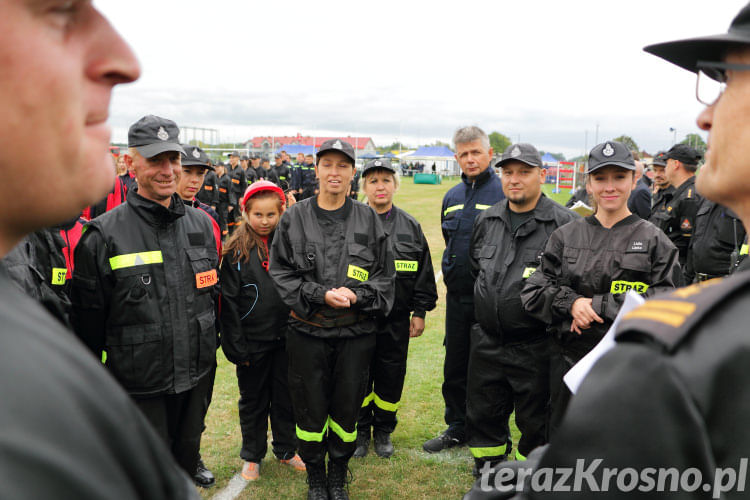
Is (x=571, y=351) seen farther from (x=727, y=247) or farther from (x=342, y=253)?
(x=727, y=247)

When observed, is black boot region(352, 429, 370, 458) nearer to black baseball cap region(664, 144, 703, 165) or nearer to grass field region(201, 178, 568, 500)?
grass field region(201, 178, 568, 500)

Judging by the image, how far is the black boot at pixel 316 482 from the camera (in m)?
3.76

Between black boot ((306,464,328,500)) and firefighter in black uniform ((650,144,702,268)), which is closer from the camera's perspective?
black boot ((306,464,328,500))

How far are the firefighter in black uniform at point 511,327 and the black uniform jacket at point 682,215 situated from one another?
14.5ft

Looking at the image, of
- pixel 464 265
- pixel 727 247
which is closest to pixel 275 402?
pixel 464 265

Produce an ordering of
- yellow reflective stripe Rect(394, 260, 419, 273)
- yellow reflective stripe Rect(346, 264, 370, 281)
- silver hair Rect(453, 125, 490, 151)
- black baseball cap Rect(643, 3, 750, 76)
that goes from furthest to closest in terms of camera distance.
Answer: silver hair Rect(453, 125, 490, 151)
yellow reflective stripe Rect(394, 260, 419, 273)
yellow reflective stripe Rect(346, 264, 370, 281)
black baseball cap Rect(643, 3, 750, 76)

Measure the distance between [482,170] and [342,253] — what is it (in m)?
2.00

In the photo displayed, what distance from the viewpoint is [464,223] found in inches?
196

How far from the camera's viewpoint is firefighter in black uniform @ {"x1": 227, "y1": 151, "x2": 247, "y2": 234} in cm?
1465

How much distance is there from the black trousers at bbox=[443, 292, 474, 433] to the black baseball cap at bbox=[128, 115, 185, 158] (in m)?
2.88

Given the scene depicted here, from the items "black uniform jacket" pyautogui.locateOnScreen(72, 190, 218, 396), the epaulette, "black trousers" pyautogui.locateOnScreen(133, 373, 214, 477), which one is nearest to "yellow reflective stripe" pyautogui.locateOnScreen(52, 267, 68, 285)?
"black uniform jacket" pyautogui.locateOnScreen(72, 190, 218, 396)

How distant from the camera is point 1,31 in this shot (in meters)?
0.57

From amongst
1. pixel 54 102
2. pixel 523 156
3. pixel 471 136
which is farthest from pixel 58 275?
pixel 471 136

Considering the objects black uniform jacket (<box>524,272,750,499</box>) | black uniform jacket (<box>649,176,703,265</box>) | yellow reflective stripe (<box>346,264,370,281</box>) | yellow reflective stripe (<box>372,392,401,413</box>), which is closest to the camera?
black uniform jacket (<box>524,272,750,499</box>)
